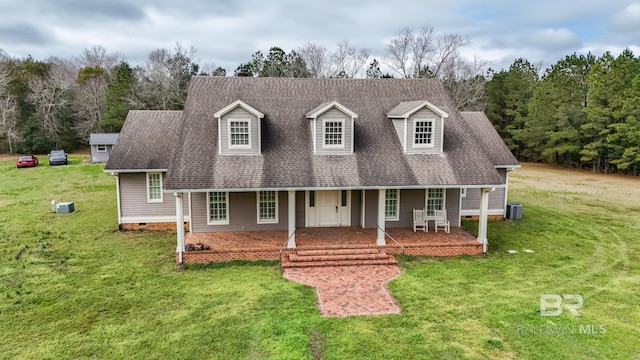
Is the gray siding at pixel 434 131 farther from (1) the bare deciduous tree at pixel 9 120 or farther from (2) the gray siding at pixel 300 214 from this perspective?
(1) the bare deciduous tree at pixel 9 120

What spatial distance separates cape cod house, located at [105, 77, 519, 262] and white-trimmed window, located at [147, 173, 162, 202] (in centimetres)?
4

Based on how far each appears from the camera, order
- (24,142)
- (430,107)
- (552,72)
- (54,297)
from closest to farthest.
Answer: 1. (54,297)
2. (430,107)
3. (552,72)
4. (24,142)

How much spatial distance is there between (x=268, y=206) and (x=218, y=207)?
1.97 metres

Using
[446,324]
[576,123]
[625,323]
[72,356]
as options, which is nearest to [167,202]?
[72,356]

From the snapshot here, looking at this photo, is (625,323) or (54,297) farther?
(54,297)

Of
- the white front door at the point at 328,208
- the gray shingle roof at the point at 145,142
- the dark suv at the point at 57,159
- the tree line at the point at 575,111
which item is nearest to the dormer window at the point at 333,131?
the white front door at the point at 328,208

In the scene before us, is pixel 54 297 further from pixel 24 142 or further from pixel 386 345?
pixel 24 142

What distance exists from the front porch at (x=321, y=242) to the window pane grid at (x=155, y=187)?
3.31 meters

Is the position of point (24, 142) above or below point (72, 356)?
above

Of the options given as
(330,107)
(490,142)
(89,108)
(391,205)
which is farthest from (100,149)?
(490,142)

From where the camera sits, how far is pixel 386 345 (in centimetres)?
852

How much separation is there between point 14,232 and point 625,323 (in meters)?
21.5

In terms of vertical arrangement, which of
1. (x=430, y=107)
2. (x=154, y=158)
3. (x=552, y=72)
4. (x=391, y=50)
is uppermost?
(x=391, y=50)

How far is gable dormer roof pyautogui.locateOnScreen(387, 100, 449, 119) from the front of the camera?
15.5 m
